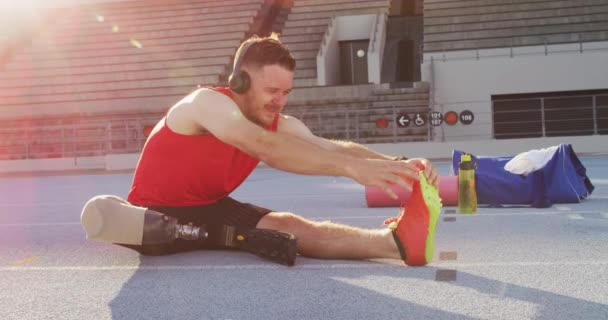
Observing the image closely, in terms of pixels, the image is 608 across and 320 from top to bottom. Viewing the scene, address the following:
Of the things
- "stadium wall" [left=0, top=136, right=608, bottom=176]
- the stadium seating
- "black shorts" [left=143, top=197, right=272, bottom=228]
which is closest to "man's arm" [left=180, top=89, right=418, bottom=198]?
"black shorts" [left=143, top=197, right=272, bottom=228]

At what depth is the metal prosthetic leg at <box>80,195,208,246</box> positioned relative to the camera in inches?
114

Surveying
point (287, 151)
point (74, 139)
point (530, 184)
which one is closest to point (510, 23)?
point (74, 139)

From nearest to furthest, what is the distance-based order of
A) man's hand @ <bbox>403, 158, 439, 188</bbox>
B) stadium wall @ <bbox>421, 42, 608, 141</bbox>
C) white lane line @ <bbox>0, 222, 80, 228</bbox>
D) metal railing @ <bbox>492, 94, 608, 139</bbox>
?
man's hand @ <bbox>403, 158, 439, 188</bbox> → white lane line @ <bbox>0, 222, 80, 228</bbox> → metal railing @ <bbox>492, 94, 608, 139</bbox> → stadium wall @ <bbox>421, 42, 608, 141</bbox>

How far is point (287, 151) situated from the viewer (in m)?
2.49

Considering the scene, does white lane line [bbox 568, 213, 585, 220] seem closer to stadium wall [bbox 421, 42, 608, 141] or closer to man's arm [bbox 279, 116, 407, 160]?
man's arm [bbox 279, 116, 407, 160]

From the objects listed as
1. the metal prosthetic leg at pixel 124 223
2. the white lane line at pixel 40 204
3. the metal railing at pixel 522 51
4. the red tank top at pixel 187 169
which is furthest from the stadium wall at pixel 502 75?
the metal prosthetic leg at pixel 124 223

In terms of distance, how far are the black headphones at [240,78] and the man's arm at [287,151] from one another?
103 mm

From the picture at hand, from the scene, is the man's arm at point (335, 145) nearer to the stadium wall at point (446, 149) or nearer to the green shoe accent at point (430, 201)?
the green shoe accent at point (430, 201)

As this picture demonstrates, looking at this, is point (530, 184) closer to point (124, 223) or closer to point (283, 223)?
point (283, 223)

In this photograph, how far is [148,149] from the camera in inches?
126

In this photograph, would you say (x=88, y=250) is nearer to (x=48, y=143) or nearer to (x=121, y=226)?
(x=121, y=226)

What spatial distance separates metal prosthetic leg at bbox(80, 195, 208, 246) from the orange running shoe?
1019mm

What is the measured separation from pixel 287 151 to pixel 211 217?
870 millimetres

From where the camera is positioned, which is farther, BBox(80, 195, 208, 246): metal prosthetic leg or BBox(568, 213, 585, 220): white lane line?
BBox(568, 213, 585, 220): white lane line
